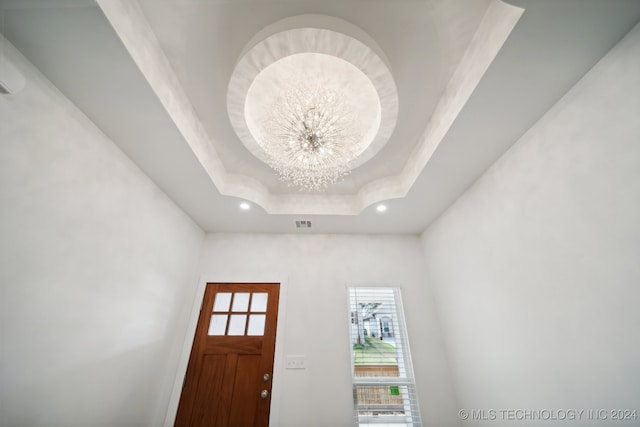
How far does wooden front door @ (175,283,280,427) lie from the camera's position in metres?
2.25

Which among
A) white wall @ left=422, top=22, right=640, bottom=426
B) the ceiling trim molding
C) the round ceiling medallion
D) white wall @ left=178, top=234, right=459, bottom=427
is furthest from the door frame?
white wall @ left=422, top=22, right=640, bottom=426

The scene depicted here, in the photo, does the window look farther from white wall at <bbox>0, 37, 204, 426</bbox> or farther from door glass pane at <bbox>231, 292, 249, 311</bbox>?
white wall at <bbox>0, 37, 204, 426</bbox>

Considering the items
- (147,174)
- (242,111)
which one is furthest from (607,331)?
(147,174)

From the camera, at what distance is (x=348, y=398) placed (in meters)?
2.32

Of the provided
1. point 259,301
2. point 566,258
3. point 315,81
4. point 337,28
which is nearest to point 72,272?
point 259,301

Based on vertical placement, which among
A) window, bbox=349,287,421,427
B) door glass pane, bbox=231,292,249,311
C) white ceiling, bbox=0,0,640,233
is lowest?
window, bbox=349,287,421,427

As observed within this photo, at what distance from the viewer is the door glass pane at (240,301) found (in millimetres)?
2711

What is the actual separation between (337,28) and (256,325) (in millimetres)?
2880

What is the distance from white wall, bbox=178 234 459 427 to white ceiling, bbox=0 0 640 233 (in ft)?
4.18

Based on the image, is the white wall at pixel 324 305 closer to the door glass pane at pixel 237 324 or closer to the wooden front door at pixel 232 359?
the wooden front door at pixel 232 359

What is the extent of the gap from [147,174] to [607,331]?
131 inches

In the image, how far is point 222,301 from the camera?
275 centimetres

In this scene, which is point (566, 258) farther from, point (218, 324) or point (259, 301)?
point (218, 324)

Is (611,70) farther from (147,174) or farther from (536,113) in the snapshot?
(147,174)
